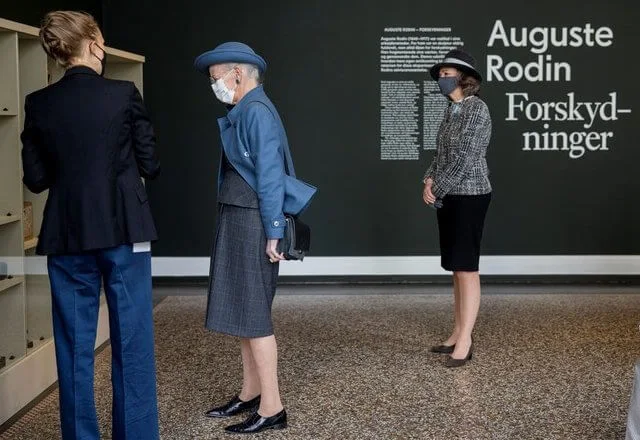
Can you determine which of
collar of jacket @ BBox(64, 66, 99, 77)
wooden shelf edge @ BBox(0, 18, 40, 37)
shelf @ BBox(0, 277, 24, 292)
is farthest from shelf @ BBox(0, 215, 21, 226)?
collar of jacket @ BBox(64, 66, 99, 77)

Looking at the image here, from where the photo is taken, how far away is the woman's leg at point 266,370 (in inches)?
150

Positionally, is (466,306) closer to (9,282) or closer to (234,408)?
(234,408)

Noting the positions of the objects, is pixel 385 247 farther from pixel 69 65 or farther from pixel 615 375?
pixel 69 65

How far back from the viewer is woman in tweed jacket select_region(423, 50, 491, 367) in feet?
15.7

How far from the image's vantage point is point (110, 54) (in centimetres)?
550

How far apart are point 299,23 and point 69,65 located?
4.63 m

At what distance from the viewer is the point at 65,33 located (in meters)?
3.07

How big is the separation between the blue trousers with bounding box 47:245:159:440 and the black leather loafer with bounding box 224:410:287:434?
0.62 meters

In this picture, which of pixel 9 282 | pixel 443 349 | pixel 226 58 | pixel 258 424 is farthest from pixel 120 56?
pixel 258 424

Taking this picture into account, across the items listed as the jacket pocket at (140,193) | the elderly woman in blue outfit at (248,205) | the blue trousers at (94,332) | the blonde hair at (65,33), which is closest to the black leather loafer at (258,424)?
the elderly woman in blue outfit at (248,205)

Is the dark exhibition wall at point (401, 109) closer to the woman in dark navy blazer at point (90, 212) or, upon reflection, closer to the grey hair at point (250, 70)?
the grey hair at point (250, 70)

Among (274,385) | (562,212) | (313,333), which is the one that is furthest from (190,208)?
(274,385)

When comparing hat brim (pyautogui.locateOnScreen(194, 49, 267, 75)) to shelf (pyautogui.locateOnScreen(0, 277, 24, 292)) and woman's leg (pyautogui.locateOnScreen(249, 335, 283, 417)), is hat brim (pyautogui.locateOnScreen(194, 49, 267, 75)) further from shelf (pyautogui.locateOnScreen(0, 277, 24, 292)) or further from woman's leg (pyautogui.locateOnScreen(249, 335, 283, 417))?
shelf (pyautogui.locateOnScreen(0, 277, 24, 292))

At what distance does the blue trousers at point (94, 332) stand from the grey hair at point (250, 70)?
914 millimetres
